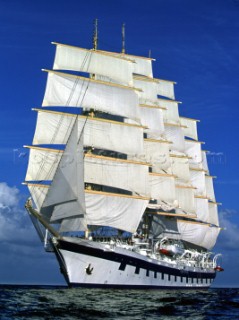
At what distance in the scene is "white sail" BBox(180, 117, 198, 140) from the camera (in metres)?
95.2

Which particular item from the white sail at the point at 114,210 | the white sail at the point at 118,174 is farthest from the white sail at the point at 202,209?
the white sail at the point at 114,210

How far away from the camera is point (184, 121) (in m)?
95.8

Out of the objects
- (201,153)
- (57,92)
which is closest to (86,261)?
(57,92)

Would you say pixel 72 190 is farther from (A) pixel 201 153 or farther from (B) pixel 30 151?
(A) pixel 201 153

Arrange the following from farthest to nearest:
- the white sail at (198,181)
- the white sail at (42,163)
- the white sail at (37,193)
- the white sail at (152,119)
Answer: the white sail at (198,181) → the white sail at (152,119) → the white sail at (42,163) → the white sail at (37,193)

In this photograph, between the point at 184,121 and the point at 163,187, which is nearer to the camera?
the point at 163,187

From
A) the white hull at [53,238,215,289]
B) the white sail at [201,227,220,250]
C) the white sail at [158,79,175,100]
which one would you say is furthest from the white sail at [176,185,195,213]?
the white hull at [53,238,215,289]

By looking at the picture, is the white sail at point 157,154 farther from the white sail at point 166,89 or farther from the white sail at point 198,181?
the white sail at point 166,89

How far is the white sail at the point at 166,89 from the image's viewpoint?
8981cm

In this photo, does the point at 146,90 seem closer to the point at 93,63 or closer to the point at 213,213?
the point at 93,63

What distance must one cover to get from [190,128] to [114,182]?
3556 centimetres

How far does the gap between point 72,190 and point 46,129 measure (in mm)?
16072

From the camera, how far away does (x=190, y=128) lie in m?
95.8

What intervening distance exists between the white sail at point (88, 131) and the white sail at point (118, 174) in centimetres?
229
